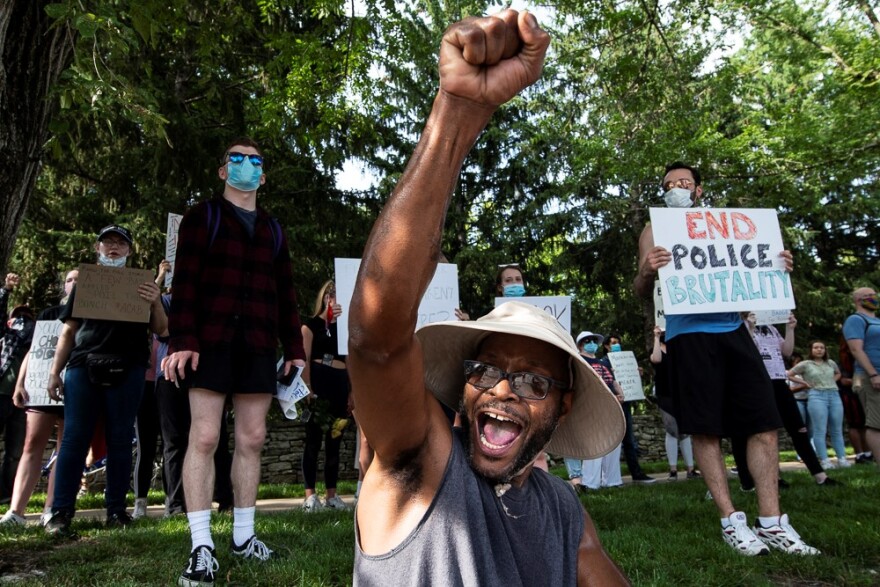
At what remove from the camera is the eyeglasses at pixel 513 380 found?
1.89 meters

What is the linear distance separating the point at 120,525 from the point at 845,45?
460 inches

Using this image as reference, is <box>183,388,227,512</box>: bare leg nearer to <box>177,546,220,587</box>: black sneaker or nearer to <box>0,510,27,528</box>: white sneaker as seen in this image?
<box>177,546,220,587</box>: black sneaker

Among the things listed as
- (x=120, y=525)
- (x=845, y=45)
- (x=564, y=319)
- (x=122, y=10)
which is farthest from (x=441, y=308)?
(x=845, y=45)

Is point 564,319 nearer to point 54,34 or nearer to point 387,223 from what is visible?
point 54,34

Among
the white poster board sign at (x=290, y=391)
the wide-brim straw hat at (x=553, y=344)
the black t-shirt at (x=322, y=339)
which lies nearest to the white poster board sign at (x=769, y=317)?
the black t-shirt at (x=322, y=339)

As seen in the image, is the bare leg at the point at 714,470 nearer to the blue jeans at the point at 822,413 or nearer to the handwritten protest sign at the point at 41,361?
the handwritten protest sign at the point at 41,361

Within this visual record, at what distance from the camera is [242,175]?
414 centimetres

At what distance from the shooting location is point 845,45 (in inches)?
444

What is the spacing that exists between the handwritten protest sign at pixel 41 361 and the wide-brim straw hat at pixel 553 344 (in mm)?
4639

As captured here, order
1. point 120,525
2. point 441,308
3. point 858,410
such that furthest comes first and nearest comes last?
point 858,410, point 441,308, point 120,525

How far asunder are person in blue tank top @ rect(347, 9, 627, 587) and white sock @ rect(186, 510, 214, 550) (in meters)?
1.95

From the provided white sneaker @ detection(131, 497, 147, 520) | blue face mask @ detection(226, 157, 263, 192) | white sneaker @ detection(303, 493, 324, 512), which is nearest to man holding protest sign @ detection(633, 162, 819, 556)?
blue face mask @ detection(226, 157, 263, 192)

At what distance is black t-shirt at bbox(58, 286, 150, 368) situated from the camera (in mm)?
4988

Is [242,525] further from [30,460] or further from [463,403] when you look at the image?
[30,460]
